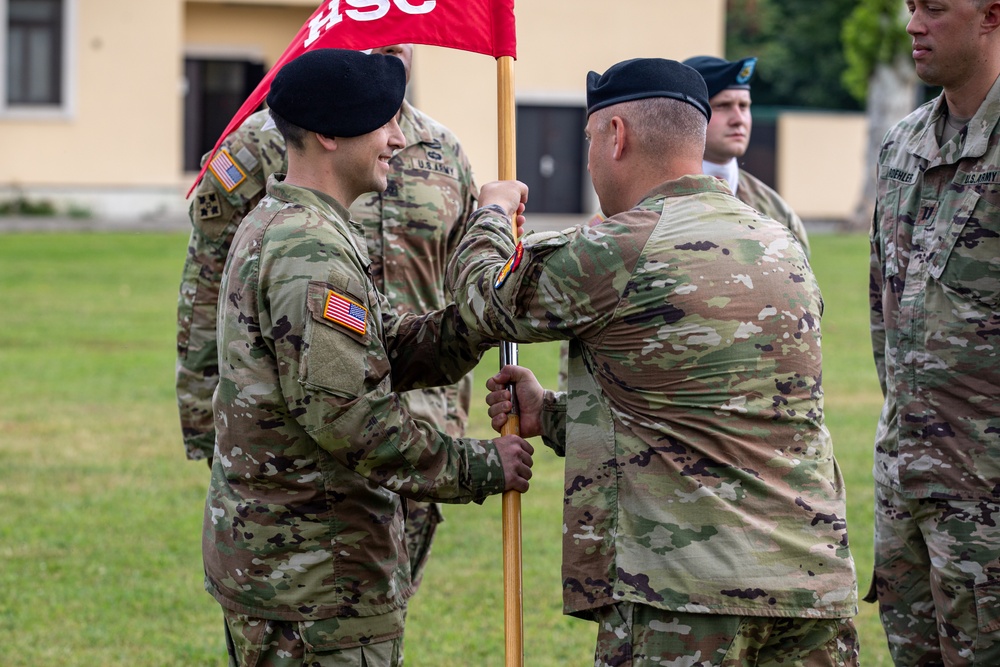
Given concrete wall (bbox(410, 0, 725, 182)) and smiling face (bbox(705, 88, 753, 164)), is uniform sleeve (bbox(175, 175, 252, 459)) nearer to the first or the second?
smiling face (bbox(705, 88, 753, 164))

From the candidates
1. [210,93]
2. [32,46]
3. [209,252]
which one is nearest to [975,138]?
[209,252]

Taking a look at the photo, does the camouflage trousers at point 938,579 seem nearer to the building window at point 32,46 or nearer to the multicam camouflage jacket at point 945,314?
the multicam camouflage jacket at point 945,314

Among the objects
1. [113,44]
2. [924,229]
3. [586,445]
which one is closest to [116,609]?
[586,445]

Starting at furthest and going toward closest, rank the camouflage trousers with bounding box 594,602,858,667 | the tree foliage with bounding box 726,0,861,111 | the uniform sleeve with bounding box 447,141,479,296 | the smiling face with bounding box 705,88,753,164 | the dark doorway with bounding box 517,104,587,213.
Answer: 1. the tree foliage with bounding box 726,0,861,111
2. the dark doorway with bounding box 517,104,587,213
3. the smiling face with bounding box 705,88,753,164
4. the uniform sleeve with bounding box 447,141,479,296
5. the camouflage trousers with bounding box 594,602,858,667

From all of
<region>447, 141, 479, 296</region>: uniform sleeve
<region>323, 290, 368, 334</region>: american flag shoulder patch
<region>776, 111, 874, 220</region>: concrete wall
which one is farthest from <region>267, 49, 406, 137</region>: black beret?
<region>776, 111, 874, 220</region>: concrete wall

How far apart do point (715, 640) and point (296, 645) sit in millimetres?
1154

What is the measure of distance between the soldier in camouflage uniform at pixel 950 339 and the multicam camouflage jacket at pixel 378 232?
5.48ft

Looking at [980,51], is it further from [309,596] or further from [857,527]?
[857,527]

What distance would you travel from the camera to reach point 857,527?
7.93 m

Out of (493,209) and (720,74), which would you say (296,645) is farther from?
(720,74)

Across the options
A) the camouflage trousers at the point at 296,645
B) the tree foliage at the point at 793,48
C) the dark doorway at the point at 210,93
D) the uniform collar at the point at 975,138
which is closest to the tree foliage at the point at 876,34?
the tree foliage at the point at 793,48

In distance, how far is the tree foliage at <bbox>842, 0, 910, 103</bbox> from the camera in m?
28.8

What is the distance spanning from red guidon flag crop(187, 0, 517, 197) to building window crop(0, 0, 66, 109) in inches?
Answer: 1007

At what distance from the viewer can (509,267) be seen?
134 inches
